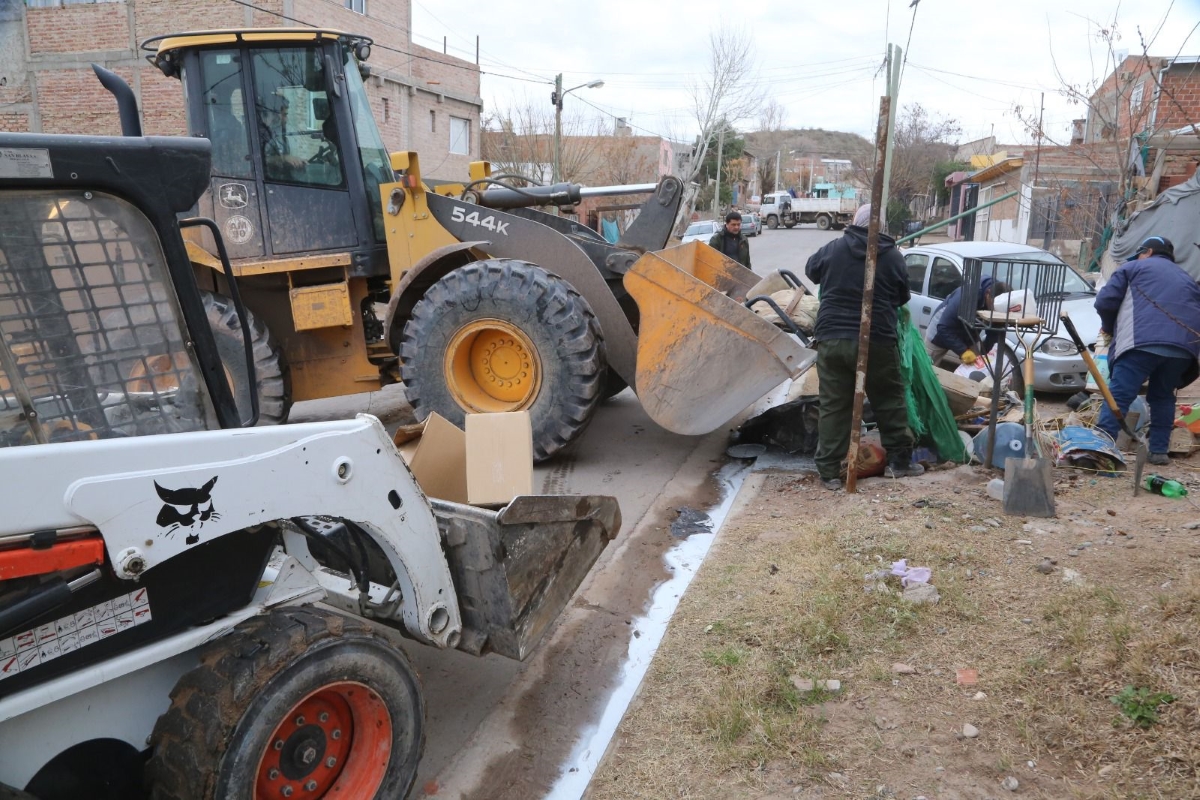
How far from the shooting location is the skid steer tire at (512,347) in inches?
234

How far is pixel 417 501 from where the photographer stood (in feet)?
9.18

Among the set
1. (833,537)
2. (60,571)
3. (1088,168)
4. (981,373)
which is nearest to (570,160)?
(1088,168)

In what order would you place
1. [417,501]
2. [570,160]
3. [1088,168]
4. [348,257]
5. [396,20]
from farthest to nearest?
1. [570,160]
2. [396,20]
3. [1088,168]
4. [348,257]
5. [417,501]

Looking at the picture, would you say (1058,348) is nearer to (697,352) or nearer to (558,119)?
(697,352)

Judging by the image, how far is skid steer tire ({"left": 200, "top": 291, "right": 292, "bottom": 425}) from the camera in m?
6.18

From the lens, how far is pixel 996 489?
5.41 metres

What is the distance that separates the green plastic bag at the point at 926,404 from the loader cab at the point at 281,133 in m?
4.12

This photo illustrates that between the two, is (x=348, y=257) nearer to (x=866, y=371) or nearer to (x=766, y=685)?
(x=866, y=371)

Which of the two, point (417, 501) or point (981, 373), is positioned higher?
point (417, 501)

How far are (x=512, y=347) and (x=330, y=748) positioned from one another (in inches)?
159

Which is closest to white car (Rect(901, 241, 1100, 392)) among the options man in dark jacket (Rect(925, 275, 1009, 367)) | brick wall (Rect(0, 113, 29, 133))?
man in dark jacket (Rect(925, 275, 1009, 367))

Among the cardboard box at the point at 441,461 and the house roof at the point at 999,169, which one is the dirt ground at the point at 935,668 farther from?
the house roof at the point at 999,169

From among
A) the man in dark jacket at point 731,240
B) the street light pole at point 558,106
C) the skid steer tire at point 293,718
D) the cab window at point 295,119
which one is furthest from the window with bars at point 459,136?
the skid steer tire at point 293,718

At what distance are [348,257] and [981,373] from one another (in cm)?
557
